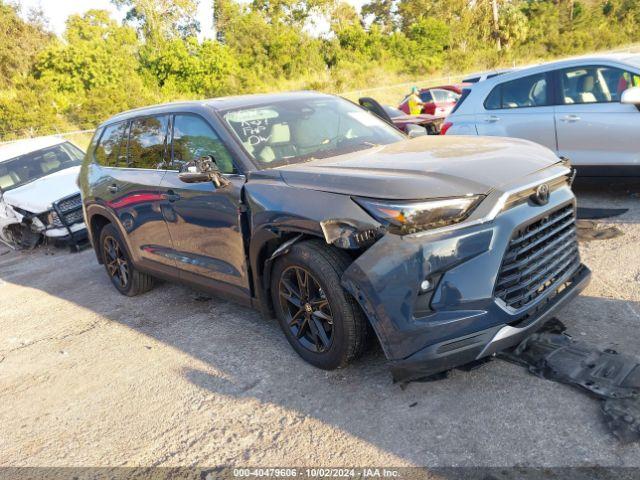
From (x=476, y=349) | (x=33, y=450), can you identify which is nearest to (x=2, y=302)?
(x=33, y=450)

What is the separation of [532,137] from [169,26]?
43.5 meters

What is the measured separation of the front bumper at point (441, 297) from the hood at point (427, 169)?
0.24 m

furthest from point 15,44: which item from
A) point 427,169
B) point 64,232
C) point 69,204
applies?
point 427,169

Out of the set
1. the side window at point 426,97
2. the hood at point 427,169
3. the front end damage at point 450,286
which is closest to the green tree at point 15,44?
the side window at point 426,97

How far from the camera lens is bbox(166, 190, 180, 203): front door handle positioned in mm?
4422

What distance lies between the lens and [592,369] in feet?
10.1

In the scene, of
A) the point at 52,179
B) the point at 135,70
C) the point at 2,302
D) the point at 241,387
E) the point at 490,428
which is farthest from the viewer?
the point at 135,70

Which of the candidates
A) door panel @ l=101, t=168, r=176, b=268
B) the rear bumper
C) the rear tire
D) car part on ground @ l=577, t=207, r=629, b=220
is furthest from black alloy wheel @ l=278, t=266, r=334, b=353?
car part on ground @ l=577, t=207, r=629, b=220

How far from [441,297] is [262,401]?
1.34 meters

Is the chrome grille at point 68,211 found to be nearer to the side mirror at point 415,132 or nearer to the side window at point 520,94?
the side mirror at point 415,132

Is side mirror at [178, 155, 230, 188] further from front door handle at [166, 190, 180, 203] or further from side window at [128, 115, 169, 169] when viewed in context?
side window at [128, 115, 169, 169]

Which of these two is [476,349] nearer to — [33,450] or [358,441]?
[358,441]

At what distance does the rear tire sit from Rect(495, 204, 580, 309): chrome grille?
3.77m

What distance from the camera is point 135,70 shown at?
113 ft
